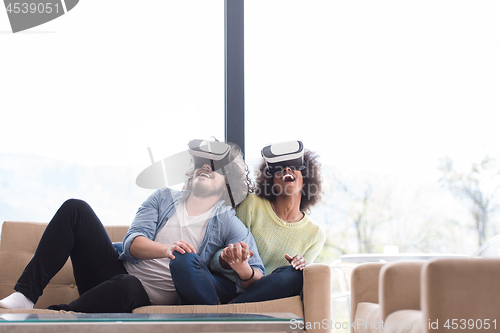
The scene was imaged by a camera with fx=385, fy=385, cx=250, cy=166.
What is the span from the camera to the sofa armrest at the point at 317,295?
4.29 feet

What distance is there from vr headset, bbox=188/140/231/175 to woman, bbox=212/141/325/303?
197mm

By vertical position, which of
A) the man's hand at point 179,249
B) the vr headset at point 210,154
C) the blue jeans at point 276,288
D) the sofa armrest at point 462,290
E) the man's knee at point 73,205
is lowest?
the blue jeans at point 276,288

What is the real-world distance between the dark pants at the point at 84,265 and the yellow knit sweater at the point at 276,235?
0.55 meters

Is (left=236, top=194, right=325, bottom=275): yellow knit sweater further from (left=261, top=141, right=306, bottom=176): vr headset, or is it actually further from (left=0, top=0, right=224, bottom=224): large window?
(left=0, top=0, right=224, bottom=224): large window

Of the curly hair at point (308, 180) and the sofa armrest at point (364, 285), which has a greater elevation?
the curly hair at point (308, 180)

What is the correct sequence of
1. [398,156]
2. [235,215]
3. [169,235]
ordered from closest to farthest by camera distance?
[169,235] < [235,215] < [398,156]

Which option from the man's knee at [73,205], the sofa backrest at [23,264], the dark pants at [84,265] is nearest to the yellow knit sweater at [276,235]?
the dark pants at [84,265]

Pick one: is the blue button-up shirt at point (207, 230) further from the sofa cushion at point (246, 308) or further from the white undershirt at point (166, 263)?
the sofa cushion at point (246, 308)

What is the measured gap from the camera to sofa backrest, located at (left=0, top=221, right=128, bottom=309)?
164cm

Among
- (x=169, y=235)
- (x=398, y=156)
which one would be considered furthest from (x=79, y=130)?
(x=398, y=156)

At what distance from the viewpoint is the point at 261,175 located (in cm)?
194

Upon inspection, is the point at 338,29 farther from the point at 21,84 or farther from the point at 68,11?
the point at 21,84

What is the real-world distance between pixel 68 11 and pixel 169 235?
1632mm

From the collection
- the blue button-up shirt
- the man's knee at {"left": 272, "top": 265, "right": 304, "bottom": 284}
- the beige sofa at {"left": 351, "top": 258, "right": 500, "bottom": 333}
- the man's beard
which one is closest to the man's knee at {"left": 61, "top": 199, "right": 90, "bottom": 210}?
the blue button-up shirt
